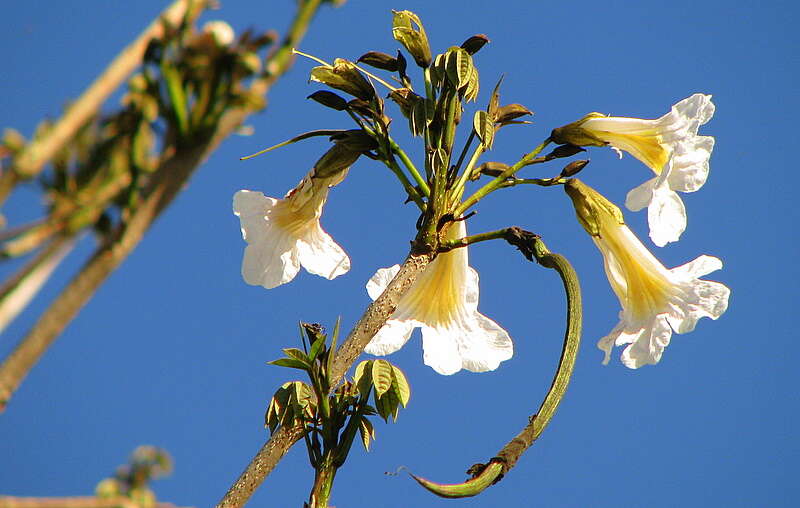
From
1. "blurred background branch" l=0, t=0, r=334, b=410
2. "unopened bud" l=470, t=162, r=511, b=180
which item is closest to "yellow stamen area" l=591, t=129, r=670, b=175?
"unopened bud" l=470, t=162, r=511, b=180

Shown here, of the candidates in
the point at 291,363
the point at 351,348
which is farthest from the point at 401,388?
the point at 291,363

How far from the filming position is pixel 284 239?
2.54 m

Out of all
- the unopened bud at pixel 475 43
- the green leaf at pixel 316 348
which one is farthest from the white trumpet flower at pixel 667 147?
the green leaf at pixel 316 348

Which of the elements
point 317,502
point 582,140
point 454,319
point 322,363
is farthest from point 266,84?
point 454,319

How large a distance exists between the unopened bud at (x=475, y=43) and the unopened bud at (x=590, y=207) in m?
0.41

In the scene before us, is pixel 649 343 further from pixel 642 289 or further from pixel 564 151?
pixel 564 151

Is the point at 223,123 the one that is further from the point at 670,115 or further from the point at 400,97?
the point at 670,115

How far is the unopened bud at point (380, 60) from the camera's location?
2352 millimetres

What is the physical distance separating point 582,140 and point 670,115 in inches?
13.6

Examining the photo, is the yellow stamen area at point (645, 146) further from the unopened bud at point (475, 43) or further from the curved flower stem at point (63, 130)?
the curved flower stem at point (63, 130)

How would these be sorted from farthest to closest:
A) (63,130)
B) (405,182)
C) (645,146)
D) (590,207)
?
1. (645,146)
2. (590,207)
3. (405,182)
4. (63,130)

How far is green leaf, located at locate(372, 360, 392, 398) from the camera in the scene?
2.05 meters

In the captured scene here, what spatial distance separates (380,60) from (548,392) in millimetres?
948

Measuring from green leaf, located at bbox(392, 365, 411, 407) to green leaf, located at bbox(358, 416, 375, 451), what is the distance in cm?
9
